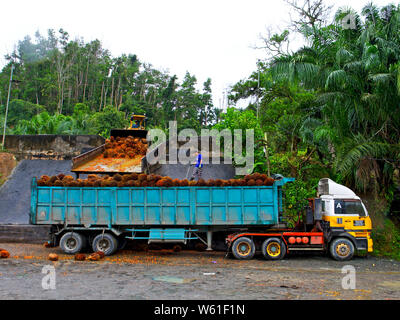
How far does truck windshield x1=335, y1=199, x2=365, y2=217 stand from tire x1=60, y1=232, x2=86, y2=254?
823cm

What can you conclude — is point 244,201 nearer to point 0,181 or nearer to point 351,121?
point 351,121

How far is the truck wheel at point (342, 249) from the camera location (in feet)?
36.1

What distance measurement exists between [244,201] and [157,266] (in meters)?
3.26

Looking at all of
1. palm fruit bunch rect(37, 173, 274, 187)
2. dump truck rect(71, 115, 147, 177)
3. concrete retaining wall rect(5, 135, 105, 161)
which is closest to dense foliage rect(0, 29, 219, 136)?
concrete retaining wall rect(5, 135, 105, 161)

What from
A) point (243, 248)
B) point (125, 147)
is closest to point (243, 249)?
point (243, 248)

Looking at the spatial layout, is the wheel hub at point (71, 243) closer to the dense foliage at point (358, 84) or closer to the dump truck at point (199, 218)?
the dump truck at point (199, 218)

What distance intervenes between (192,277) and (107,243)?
4.03 m

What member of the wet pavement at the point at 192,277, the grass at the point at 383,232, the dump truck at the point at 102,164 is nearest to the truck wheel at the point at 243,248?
the wet pavement at the point at 192,277

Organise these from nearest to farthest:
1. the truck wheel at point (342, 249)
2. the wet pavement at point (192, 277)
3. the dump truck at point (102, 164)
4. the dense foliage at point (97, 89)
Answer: the wet pavement at point (192, 277)
the truck wheel at point (342, 249)
the dump truck at point (102, 164)
the dense foliage at point (97, 89)

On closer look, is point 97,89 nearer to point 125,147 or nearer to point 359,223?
point 125,147

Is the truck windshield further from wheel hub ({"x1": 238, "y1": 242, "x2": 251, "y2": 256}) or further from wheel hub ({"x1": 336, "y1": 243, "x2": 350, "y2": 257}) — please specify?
wheel hub ({"x1": 238, "y1": 242, "x2": 251, "y2": 256})

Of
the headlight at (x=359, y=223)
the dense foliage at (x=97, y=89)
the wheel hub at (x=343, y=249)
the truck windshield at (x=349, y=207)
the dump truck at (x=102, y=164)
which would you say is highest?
the dense foliage at (x=97, y=89)

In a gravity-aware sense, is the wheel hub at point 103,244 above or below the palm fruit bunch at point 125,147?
below
